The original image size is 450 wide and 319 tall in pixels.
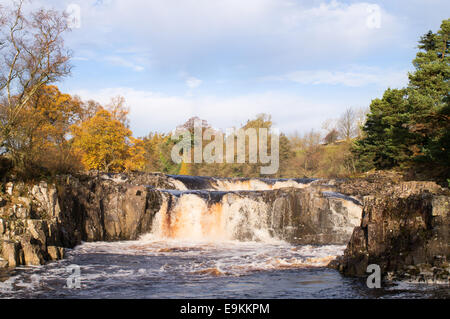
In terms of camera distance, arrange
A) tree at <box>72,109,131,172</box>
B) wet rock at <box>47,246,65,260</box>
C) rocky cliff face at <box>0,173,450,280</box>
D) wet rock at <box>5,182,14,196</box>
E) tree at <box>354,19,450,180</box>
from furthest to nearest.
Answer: tree at <box>72,109,131,172</box> → tree at <box>354,19,450,180</box> → wet rock at <box>5,182,14,196</box> → wet rock at <box>47,246,65,260</box> → rocky cliff face at <box>0,173,450,280</box>

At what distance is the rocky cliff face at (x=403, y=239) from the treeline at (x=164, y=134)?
8322 mm

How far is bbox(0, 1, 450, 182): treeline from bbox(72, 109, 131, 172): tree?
85 millimetres

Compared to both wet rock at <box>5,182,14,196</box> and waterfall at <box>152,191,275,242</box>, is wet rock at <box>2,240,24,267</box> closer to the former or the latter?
wet rock at <box>5,182,14,196</box>

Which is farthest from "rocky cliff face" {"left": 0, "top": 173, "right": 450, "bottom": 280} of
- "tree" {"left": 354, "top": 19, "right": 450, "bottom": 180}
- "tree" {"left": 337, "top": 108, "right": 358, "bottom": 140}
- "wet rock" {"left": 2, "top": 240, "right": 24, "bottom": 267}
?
"tree" {"left": 337, "top": 108, "right": 358, "bottom": 140}

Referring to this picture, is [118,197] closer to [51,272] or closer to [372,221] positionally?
[51,272]

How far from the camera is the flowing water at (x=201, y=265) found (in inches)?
401

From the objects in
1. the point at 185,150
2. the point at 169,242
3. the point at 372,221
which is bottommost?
the point at 169,242

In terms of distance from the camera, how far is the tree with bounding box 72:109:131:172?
1419 inches

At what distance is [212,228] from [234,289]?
32.9 feet

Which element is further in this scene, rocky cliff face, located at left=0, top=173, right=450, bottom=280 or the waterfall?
the waterfall

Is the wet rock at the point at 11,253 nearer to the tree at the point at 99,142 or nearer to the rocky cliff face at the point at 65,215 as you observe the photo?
the rocky cliff face at the point at 65,215
